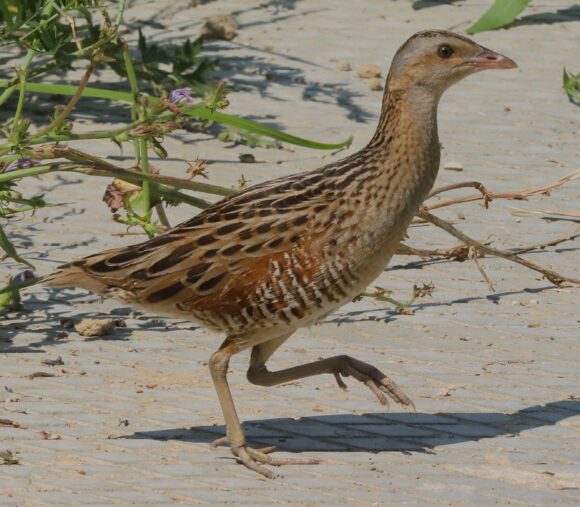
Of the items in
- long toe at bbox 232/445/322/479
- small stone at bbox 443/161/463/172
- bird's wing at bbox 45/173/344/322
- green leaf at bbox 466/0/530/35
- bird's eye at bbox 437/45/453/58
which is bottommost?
small stone at bbox 443/161/463/172

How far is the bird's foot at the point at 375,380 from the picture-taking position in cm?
643

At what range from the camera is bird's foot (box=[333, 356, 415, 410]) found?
643 centimetres

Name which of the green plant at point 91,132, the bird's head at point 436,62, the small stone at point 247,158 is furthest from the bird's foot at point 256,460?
the small stone at point 247,158

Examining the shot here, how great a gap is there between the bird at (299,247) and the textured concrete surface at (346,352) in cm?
31

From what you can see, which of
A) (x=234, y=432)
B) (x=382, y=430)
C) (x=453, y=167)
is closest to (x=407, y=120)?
(x=382, y=430)

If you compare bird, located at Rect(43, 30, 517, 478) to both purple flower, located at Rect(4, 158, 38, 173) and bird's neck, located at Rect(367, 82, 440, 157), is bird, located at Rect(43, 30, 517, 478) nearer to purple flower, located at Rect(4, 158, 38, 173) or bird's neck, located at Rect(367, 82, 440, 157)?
bird's neck, located at Rect(367, 82, 440, 157)

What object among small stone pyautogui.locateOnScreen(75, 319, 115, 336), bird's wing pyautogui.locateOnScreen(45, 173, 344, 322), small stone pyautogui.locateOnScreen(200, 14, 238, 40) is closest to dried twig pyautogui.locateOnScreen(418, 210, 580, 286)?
bird's wing pyautogui.locateOnScreen(45, 173, 344, 322)

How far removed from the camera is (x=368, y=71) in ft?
37.9

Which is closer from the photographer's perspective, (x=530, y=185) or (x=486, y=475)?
(x=486, y=475)

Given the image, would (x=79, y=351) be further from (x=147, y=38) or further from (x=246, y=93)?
(x=147, y=38)

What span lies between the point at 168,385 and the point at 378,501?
5.38 feet

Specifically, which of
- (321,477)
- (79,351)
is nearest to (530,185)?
(79,351)

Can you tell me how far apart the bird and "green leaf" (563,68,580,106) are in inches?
189

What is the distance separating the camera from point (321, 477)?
6082 millimetres
